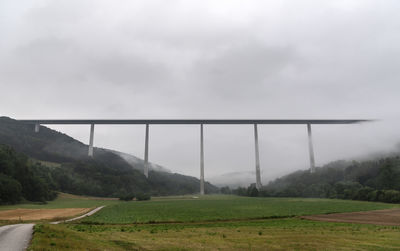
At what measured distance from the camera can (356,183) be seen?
108250 millimetres

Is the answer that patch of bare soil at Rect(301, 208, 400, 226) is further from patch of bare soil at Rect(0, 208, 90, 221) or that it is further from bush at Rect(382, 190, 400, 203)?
bush at Rect(382, 190, 400, 203)

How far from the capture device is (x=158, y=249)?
17.3m

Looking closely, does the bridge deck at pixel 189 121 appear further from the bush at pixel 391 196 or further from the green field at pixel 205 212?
the green field at pixel 205 212

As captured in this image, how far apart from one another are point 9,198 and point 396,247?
8001cm

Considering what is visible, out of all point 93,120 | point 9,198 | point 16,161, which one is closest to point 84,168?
point 93,120

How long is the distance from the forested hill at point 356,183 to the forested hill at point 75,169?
6101 centimetres

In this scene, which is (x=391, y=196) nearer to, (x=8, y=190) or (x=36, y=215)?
(x=36, y=215)

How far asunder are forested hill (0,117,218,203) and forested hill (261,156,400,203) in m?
61.0

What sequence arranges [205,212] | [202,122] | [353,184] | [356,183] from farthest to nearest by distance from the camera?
[202,122] → [356,183] → [353,184] → [205,212]

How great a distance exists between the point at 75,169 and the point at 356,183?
5012 inches

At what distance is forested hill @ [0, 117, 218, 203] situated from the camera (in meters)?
119

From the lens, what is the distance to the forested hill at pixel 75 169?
389 ft

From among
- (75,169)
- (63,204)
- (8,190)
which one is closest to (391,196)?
(63,204)

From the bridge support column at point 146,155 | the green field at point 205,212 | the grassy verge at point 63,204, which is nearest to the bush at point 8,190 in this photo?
the grassy verge at point 63,204
